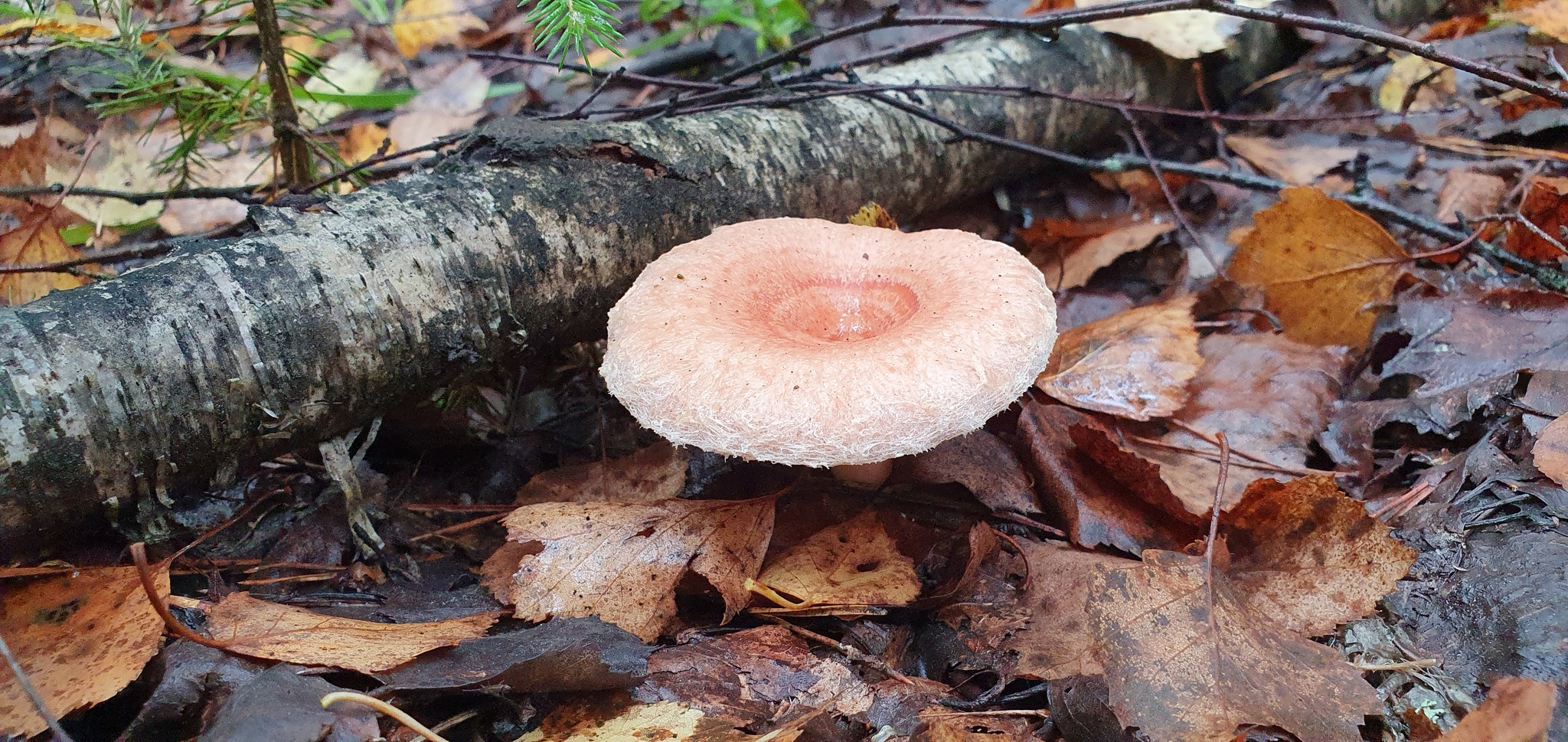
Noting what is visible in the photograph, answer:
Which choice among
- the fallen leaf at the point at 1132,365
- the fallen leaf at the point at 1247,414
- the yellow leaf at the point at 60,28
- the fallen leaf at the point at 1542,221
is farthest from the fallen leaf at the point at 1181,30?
the yellow leaf at the point at 60,28

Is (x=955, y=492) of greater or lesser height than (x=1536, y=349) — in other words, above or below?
above

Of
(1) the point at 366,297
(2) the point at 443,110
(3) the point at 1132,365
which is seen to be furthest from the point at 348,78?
(3) the point at 1132,365

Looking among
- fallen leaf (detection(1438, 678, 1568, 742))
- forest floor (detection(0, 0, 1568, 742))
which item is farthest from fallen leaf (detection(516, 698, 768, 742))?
fallen leaf (detection(1438, 678, 1568, 742))

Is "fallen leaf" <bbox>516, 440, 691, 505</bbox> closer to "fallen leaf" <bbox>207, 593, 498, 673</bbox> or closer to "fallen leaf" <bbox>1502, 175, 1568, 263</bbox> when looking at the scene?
"fallen leaf" <bbox>207, 593, 498, 673</bbox>

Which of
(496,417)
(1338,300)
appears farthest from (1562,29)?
(496,417)

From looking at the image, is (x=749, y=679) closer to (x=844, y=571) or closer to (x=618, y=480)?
(x=844, y=571)

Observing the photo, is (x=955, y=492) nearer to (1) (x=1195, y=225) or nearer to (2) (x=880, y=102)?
(2) (x=880, y=102)

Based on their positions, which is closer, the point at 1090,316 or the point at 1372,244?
the point at 1372,244
